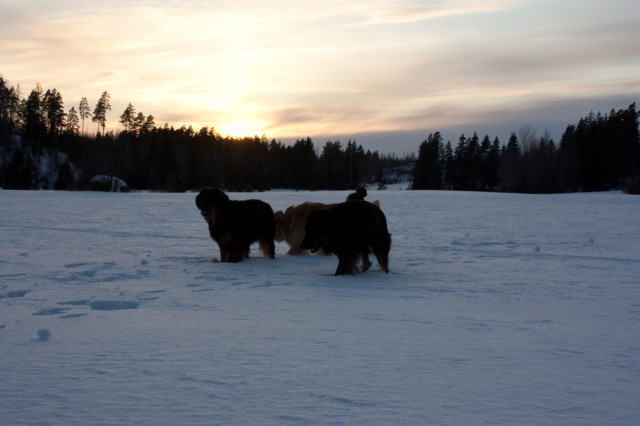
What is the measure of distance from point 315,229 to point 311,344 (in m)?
3.75

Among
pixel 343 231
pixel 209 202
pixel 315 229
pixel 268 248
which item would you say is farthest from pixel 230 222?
pixel 343 231

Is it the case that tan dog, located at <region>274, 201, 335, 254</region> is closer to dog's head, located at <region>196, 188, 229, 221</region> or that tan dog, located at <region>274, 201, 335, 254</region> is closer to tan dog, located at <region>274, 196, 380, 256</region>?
tan dog, located at <region>274, 196, 380, 256</region>

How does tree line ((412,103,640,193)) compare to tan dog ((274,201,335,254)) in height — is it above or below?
above

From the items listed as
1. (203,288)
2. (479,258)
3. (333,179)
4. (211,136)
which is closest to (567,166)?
(333,179)

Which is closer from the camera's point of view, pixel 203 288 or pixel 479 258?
pixel 203 288

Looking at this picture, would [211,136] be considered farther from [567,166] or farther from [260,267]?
[260,267]

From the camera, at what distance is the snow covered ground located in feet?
8.42

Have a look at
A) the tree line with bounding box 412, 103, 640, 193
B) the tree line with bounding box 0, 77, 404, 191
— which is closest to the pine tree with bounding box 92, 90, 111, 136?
the tree line with bounding box 0, 77, 404, 191

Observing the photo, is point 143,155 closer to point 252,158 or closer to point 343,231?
point 252,158

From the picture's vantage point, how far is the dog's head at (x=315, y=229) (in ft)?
24.0

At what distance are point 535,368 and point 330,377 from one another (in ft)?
4.47

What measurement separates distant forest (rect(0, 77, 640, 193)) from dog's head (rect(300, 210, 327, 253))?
5199 centimetres

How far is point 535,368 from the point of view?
3246 millimetres

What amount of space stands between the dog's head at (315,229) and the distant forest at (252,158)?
51989 mm
